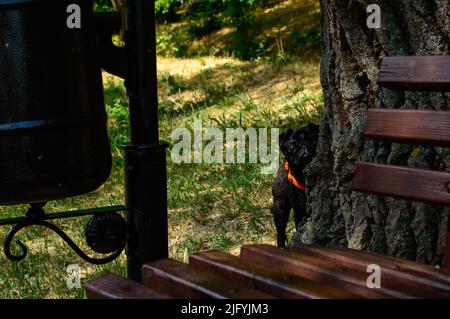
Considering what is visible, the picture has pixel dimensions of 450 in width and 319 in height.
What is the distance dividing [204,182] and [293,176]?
64.3 inches

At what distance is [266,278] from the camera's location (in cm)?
217

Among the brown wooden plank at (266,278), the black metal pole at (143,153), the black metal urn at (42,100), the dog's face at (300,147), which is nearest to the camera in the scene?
the brown wooden plank at (266,278)

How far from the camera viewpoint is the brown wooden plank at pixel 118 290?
2.08m

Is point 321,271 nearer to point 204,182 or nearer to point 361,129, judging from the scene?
point 361,129

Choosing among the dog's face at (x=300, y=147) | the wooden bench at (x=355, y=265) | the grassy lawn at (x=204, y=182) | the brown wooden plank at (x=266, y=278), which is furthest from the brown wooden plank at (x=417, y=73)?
the grassy lawn at (x=204, y=182)

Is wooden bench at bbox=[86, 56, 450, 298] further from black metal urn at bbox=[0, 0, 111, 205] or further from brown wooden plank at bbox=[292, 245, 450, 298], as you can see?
black metal urn at bbox=[0, 0, 111, 205]

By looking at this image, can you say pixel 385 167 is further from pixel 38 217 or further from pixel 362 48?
pixel 38 217

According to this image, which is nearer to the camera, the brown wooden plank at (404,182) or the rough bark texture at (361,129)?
the brown wooden plank at (404,182)

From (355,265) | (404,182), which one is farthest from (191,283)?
(404,182)

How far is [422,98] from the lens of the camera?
128 inches

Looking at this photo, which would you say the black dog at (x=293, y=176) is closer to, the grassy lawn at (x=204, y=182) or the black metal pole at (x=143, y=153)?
the grassy lawn at (x=204, y=182)

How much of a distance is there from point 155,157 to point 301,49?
8446mm

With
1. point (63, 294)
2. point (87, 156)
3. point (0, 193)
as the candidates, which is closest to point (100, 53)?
point (87, 156)

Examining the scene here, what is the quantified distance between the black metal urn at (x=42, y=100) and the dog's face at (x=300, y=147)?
5.83ft
